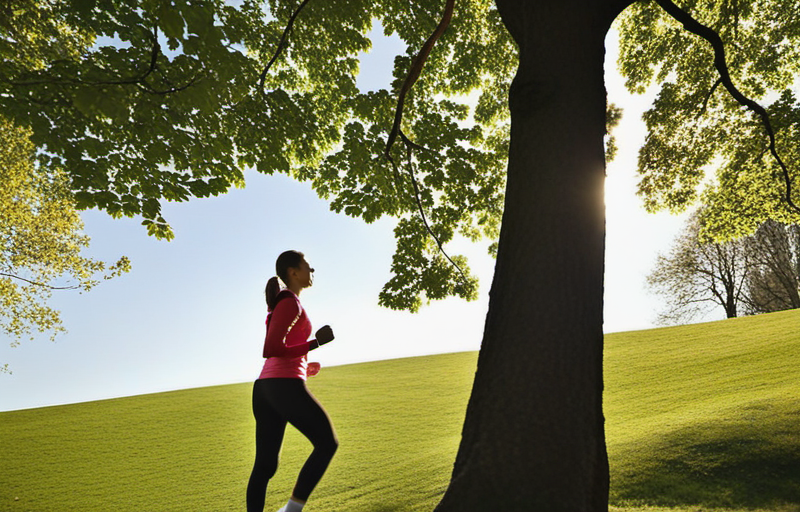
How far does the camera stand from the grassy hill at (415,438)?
5.63m

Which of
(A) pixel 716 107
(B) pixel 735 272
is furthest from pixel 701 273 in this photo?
(A) pixel 716 107

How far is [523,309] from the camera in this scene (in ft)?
11.3

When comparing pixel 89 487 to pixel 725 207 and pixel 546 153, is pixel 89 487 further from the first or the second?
pixel 725 207

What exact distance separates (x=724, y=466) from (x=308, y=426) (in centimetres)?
517

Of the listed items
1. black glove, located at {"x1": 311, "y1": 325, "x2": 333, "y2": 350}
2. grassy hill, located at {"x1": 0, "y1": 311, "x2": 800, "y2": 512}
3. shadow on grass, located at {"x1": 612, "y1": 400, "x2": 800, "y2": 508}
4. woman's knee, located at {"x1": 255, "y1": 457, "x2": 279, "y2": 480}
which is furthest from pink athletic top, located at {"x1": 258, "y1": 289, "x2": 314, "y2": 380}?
shadow on grass, located at {"x1": 612, "y1": 400, "x2": 800, "y2": 508}

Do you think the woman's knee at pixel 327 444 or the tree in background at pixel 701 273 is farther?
the tree in background at pixel 701 273

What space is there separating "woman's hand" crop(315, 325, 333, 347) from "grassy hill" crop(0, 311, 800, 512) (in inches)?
106

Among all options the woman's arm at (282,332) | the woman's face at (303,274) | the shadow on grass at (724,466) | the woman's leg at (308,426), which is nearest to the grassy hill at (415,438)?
the shadow on grass at (724,466)

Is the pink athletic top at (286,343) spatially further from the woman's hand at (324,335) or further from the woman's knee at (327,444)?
the woman's knee at (327,444)

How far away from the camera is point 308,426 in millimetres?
3799

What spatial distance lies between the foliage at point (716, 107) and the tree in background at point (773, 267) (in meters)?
22.0

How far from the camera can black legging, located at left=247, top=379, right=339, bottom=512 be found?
3.79 metres

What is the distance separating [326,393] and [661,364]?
1221 centimetres

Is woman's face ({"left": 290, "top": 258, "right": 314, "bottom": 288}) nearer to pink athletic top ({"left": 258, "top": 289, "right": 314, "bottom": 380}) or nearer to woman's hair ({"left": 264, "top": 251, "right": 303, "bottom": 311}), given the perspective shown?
woman's hair ({"left": 264, "top": 251, "right": 303, "bottom": 311})
